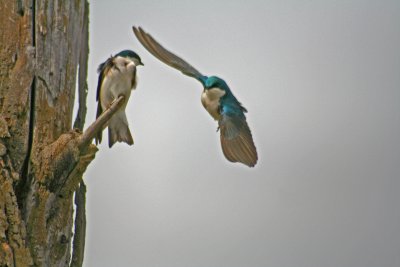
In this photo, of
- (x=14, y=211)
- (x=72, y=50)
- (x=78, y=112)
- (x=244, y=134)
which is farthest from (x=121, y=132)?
(x=14, y=211)

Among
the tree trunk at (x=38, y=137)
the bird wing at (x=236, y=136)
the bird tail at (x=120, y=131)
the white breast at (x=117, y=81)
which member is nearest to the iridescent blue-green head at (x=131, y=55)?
the white breast at (x=117, y=81)

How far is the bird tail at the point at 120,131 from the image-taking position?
3.98 m

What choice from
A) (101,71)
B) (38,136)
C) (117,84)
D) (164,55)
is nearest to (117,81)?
(117,84)

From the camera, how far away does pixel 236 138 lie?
385 centimetres

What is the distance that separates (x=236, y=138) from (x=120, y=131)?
1.81 feet

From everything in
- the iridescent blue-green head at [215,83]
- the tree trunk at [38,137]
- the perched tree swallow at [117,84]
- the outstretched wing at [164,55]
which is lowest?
the tree trunk at [38,137]

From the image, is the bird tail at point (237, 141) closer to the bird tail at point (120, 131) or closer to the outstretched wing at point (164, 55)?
the outstretched wing at point (164, 55)

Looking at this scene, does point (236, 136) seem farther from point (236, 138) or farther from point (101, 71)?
point (101, 71)

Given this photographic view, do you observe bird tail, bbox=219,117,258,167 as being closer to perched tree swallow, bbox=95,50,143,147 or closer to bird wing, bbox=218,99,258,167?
bird wing, bbox=218,99,258,167

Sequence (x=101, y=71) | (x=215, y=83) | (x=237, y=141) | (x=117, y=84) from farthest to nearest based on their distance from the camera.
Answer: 1. (x=215, y=83)
2. (x=101, y=71)
3. (x=237, y=141)
4. (x=117, y=84)

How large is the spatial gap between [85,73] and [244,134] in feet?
4.02

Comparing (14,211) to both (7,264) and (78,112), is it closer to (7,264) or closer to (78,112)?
(7,264)

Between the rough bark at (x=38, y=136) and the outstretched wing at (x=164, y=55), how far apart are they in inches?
59.0

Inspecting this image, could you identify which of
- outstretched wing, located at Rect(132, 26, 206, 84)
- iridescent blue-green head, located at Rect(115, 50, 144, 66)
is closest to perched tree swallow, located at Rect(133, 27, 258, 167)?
outstretched wing, located at Rect(132, 26, 206, 84)
